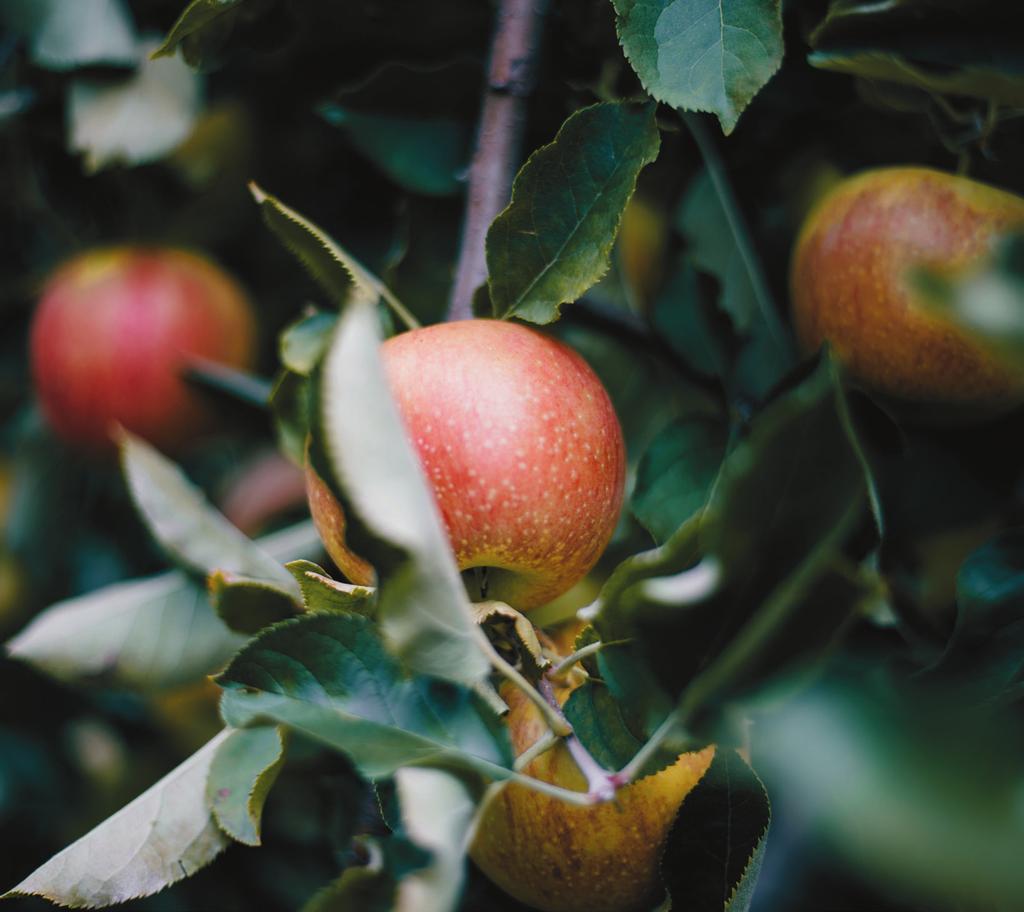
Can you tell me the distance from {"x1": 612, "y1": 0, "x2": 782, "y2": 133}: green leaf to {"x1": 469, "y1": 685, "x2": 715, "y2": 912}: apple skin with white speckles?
0.34 meters

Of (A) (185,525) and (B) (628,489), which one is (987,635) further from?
(A) (185,525)

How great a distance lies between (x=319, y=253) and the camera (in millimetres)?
527

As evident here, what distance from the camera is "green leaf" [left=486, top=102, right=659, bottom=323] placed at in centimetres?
49

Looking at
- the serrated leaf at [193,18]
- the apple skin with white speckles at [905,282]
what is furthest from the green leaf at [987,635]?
the serrated leaf at [193,18]

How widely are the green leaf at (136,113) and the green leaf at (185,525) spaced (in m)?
0.32

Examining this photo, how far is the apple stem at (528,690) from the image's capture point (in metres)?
0.40

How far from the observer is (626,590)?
39 centimetres

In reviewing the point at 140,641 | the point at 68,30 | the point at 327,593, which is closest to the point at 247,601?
the point at 327,593

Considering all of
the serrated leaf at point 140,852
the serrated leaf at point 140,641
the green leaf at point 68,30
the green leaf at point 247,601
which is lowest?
the serrated leaf at point 140,641

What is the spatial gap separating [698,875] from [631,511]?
0.71 ft

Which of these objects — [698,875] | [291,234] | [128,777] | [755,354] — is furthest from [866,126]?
[128,777]

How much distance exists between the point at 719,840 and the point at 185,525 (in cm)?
41

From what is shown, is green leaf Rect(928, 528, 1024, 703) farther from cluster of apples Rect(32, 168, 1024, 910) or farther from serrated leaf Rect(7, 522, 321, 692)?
serrated leaf Rect(7, 522, 321, 692)

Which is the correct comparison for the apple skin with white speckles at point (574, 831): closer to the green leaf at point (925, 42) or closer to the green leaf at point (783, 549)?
the green leaf at point (783, 549)
